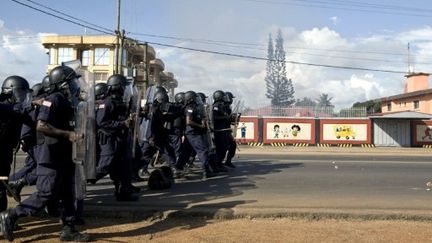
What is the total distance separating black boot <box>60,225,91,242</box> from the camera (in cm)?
564

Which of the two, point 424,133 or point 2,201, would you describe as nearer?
point 2,201

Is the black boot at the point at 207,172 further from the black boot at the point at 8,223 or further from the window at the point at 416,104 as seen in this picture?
the window at the point at 416,104

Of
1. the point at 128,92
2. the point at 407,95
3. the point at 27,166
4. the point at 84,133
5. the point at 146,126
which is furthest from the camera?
the point at 407,95

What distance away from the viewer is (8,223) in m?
5.53

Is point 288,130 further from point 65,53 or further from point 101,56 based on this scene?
point 65,53

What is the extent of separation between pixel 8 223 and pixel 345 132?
28406 millimetres

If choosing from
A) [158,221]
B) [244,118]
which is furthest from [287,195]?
[244,118]

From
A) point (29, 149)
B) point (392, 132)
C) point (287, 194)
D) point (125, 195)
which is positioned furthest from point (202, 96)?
point (392, 132)

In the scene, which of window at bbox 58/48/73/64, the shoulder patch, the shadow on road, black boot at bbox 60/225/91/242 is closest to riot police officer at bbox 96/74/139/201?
the shadow on road

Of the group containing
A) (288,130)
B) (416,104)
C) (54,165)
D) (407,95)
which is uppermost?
(407,95)

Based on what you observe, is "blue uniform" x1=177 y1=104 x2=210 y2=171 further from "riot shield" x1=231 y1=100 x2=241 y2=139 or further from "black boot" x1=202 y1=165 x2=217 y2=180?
"riot shield" x1=231 y1=100 x2=241 y2=139

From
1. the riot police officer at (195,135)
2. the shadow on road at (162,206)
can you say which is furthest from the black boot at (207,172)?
the shadow on road at (162,206)

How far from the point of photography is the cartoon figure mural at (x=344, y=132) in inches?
1260

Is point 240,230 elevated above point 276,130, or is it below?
below
